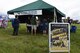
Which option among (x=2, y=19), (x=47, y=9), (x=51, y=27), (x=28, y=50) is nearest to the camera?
(x=51, y=27)

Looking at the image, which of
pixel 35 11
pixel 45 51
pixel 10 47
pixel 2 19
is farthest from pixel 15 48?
pixel 2 19

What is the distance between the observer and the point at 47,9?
25.0 metres

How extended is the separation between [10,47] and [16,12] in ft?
32.3

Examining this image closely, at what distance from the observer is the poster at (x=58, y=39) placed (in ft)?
49.7

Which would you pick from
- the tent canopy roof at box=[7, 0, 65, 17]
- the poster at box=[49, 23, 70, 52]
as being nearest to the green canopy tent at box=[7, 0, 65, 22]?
the tent canopy roof at box=[7, 0, 65, 17]

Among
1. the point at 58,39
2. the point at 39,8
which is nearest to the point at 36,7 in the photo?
the point at 39,8

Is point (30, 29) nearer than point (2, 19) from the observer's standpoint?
Yes

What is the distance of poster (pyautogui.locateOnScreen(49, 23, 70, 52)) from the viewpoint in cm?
1515

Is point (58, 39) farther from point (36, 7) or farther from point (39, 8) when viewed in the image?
point (36, 7)

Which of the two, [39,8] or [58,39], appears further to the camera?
[39,8]

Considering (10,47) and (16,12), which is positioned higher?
(16,12)

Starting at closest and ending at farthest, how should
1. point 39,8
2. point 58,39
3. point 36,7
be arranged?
A: point 58,39
point 39,8
point 36,7

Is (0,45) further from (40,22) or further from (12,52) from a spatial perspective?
(40,22)

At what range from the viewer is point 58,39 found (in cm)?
1518
